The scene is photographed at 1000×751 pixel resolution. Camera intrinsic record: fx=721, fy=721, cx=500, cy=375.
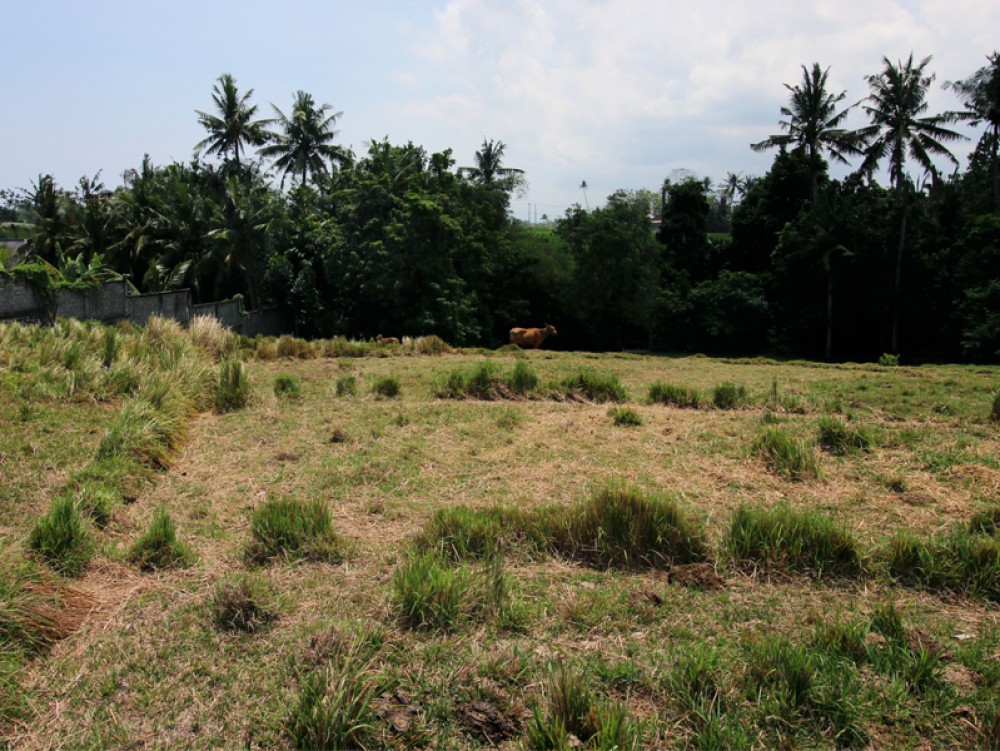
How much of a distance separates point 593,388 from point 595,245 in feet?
86.7

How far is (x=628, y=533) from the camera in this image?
192 inches

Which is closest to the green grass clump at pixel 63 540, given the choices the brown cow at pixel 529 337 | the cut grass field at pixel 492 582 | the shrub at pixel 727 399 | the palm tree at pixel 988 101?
the cut grass field at pixel 492 582

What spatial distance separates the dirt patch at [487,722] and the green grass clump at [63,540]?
9.17 feet

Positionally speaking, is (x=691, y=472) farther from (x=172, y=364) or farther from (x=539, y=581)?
(x=172, y=364)

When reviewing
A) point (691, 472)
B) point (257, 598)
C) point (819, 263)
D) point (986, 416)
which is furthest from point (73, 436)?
point (819, 263)

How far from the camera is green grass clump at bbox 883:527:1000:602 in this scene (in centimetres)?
432

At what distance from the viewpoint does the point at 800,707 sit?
315cm

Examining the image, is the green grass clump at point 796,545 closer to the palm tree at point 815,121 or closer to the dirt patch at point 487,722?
the dirt patch at point 487,722

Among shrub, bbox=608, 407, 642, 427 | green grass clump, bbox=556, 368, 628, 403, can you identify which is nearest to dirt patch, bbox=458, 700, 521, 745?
shrub, bbox=608, 407, 642, 427

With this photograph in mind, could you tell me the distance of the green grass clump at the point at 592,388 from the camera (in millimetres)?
10266

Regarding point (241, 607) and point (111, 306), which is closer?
point (241, 607)

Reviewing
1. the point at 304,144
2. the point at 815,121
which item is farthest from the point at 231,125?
the point at 815,121

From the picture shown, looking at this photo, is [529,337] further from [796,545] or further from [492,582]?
[492,582]

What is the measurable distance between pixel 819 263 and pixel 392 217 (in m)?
19.7
